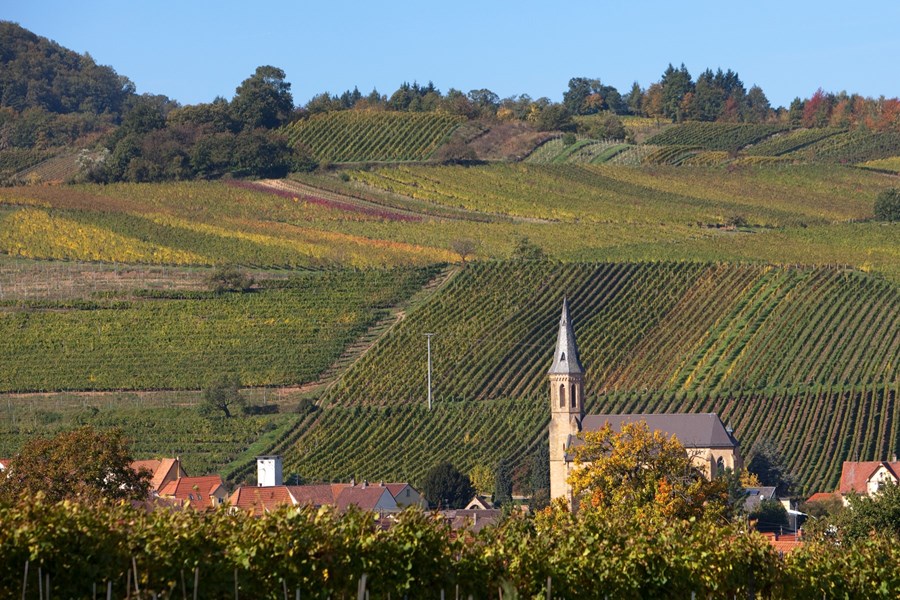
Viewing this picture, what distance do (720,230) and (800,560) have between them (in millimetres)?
81570

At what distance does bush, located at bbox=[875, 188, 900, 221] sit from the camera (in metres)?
112

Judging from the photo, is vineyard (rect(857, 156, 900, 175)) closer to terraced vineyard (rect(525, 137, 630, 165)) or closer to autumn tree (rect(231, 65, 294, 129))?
terraced vineyard (rect(525, 137, 630, 165))

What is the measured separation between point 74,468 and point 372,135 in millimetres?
91491

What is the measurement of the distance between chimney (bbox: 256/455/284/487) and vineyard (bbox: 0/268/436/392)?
37.3 feet

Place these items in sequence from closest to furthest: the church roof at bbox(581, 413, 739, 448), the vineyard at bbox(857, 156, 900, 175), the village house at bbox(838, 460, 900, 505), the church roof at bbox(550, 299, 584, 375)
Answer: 1. the village house at bbox(838, 460, 900, 505)
2. the church roof at bbox(581, 413, 739, 448)
3. the church roof at bbox(550, 299, 584, 375)
4. the vineyard at bbox(857, 156, 900, 175)

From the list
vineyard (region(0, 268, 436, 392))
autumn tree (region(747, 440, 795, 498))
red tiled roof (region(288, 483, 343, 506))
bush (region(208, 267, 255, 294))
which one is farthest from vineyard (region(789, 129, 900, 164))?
red tiled roof (region(288, 483, 343, 506))

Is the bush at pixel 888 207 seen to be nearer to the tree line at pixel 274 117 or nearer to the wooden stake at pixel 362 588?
the tree line at pixel 274 117

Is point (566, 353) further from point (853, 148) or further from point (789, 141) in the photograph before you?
point (789, 141)

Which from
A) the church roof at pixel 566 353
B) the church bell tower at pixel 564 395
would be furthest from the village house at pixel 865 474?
Result: the church roof at pixel 566 353

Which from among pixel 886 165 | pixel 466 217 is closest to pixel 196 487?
pixel 466 217

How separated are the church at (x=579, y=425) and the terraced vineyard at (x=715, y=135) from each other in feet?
231

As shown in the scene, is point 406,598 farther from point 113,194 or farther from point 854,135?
point 854,135

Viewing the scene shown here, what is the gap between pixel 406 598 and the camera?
78.1 feet

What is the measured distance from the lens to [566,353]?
78188mm
